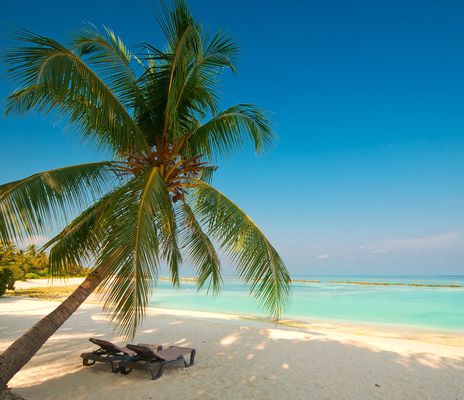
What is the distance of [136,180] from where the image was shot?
4.92 meters

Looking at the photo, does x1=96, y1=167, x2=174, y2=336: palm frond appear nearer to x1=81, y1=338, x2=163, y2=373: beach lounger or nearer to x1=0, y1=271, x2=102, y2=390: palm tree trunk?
x1=0, y1=271, x2=102, y2=390: palm tree trunk

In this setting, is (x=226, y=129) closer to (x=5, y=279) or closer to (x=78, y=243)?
(x=78, y=243)

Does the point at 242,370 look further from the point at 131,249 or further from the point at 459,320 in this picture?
the point at 459,320

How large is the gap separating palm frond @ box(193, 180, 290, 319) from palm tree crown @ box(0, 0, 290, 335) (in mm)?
16

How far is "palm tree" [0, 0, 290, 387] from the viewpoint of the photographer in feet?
14.0

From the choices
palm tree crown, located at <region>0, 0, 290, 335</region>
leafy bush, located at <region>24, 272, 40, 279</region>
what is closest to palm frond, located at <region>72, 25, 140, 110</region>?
palm tree crown, located at <region>0, 0, 290, 335</region>

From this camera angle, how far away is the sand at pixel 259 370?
5.03 meters

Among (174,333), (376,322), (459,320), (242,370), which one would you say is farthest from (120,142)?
(459,320)

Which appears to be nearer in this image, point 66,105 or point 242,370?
point 66,105

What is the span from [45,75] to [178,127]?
7.32 ft

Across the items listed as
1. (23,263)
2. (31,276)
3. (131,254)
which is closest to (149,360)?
(131,254)

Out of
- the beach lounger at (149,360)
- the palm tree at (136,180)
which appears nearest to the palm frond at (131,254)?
the palm tree at (136,180)

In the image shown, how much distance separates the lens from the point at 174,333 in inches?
376

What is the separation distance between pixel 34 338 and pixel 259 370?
3515mm
